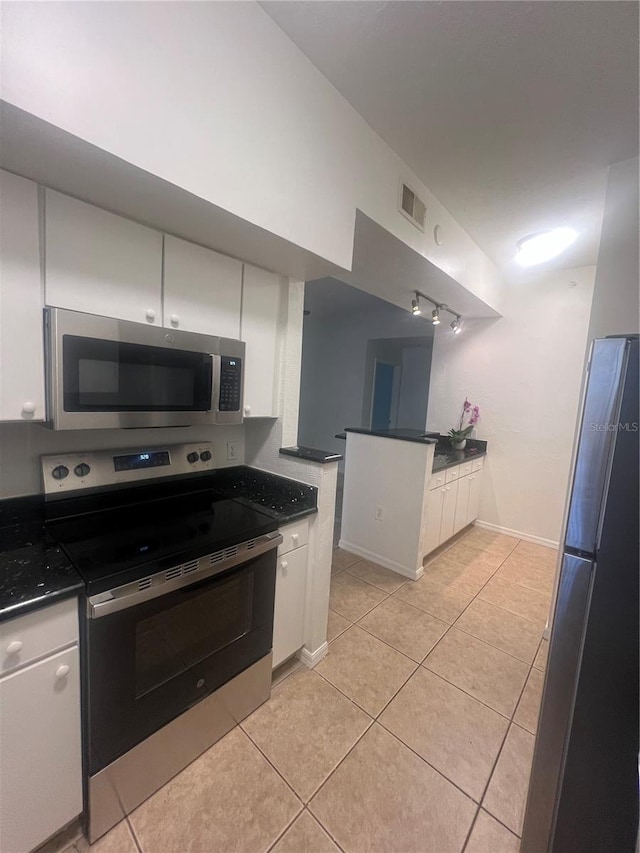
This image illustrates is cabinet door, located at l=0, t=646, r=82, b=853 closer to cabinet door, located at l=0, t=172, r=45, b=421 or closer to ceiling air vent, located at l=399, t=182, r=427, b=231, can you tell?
cabinet door, located at l=0, t=172, r=45, b=421

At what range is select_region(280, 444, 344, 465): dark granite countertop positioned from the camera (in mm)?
1695

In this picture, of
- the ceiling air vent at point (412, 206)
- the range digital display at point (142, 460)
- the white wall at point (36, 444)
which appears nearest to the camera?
the white wall at point (36, 444)

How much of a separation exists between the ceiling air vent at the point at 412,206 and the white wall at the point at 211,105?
195 mm

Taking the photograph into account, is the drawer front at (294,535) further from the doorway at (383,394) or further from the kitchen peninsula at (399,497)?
the doorway at (383,394)

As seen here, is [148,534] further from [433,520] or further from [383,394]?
[383,394]

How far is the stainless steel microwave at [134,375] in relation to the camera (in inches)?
43.6

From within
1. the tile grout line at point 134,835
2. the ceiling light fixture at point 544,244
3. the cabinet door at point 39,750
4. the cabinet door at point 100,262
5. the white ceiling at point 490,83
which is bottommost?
the tile grout line at point 134,835

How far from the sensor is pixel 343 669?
182 centimetres

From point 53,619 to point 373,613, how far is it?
1.87 meters

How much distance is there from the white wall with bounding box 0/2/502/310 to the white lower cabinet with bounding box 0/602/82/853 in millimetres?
1329

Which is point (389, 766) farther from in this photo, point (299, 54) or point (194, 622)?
point (299, 54)

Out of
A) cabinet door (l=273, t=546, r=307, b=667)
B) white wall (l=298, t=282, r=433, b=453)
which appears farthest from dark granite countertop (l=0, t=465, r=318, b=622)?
white wall (l=298, t=282, r=433, b=453)

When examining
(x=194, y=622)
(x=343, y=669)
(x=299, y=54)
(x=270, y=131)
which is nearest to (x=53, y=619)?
(x=194, y=622)

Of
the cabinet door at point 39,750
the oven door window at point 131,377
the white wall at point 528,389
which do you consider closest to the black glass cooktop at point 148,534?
the cabinet door at point 39,750
